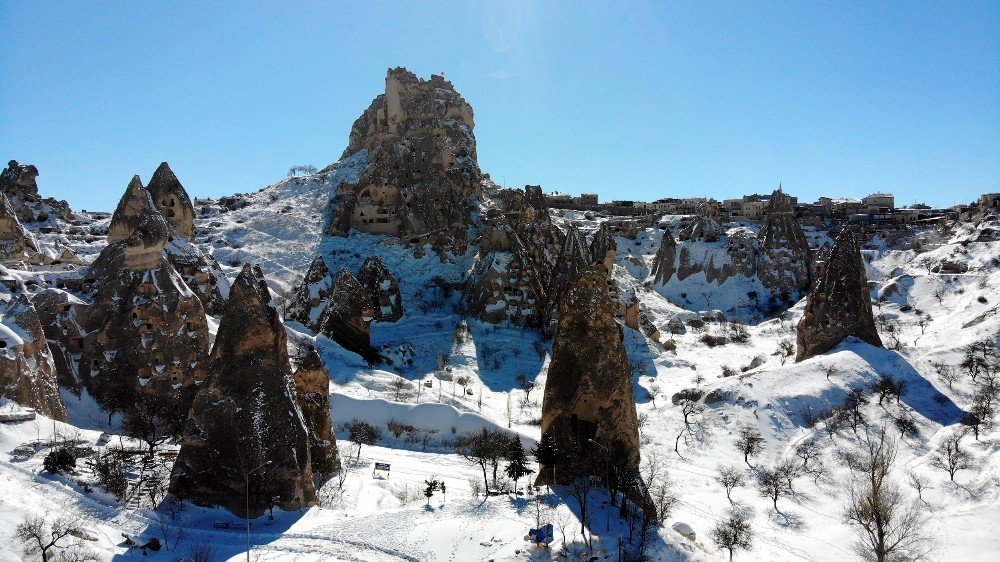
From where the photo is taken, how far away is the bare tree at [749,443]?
27516 mm

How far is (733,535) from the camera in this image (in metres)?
19.3

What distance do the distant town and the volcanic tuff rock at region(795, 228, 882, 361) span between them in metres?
40.8

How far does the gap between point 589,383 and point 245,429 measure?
31.4ft

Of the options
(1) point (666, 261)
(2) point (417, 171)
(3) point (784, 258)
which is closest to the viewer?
(2) point (417, 171)

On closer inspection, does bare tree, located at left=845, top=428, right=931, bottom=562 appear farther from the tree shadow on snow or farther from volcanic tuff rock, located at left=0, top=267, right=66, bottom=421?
volcanic tuff rock, located at left=0, top=267, right=66, bottom=421

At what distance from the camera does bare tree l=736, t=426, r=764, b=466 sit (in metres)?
27.5

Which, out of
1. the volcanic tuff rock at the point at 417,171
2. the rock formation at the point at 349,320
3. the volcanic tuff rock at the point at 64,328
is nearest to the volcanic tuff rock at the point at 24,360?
the volcanic tuff rock at the point at 64,328

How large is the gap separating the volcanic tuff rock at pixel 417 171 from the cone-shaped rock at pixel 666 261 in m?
20.9

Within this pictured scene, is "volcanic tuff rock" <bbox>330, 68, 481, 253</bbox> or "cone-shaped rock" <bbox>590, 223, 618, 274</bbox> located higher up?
"volcanic tuff rock" <bbox>330, 68, 481, 253</bbox>

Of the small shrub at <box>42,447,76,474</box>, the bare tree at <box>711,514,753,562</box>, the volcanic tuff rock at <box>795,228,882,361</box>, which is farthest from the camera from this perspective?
the volcanic tuff rock at <box>795,228,882,361</box>

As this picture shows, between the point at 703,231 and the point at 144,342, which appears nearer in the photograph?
the point at 144,342

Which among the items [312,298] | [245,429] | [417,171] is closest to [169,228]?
[312,298]

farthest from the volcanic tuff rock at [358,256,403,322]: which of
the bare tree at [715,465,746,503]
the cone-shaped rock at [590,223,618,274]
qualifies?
the bare tree at [715,465,746,503]

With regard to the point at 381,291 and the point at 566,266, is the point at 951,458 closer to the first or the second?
the point at 566,266
